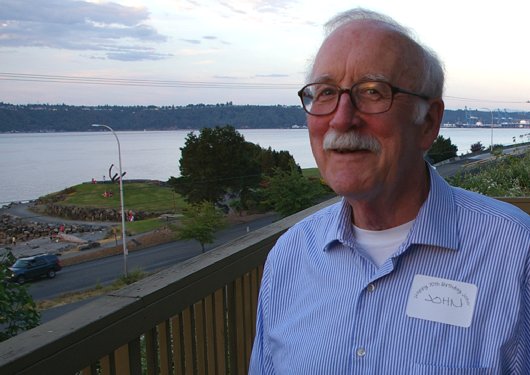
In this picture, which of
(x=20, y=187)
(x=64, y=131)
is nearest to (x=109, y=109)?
(x=64, y=131)

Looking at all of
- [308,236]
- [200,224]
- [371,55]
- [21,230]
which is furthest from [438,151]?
[200,224]

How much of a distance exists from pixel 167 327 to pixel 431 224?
0.95 meters

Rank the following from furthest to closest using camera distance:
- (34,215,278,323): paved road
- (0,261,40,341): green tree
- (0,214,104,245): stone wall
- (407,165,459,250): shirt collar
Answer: (0,214,104,245): stone wall, (34,215,278,323): paved road, (0,261,40,341): green tree, (407,165,459,250): shirt collar

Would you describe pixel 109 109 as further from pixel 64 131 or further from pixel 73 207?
pixel 73 207

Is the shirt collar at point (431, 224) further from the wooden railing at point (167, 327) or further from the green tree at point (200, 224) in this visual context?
the green tree at point (200, 224)

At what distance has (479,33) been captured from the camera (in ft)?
21.9

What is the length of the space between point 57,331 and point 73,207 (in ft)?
168

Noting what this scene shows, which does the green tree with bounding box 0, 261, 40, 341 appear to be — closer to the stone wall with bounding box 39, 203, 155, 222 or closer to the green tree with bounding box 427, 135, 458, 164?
the green tree with bounding box 427, 135, 458, 164

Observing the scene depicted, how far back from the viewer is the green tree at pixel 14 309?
311 centimetres

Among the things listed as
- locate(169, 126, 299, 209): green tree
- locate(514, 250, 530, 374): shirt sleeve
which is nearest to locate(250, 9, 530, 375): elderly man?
locate(514, 250, 530, 374): shirt sleeve

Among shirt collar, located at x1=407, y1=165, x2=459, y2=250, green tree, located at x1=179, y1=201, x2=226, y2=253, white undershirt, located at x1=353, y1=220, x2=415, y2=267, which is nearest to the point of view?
shirt collar, located at x1=407, y1=165, x2=459, y2=250

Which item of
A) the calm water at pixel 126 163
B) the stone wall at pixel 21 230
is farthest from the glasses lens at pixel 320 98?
the calm water at pixel 126 163

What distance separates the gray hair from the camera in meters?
1.44

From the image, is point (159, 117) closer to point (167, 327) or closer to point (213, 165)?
point (213, 165)
